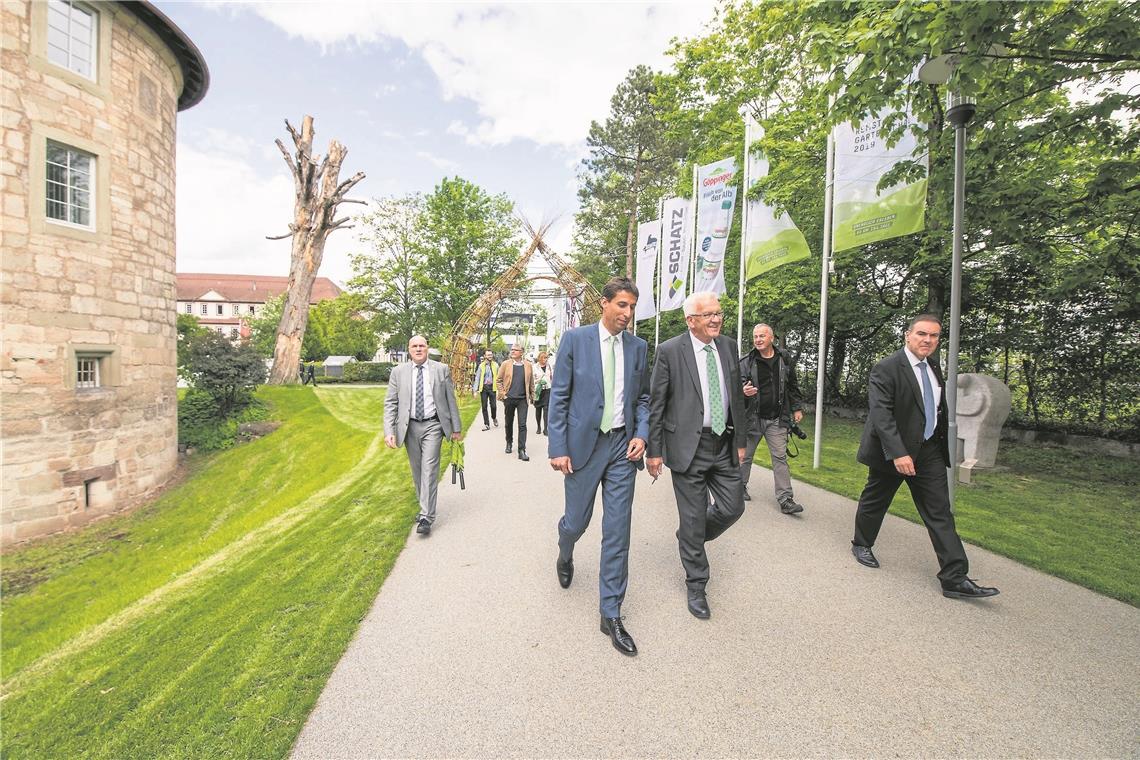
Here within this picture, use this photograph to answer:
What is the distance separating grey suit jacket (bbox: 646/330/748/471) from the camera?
3.47m

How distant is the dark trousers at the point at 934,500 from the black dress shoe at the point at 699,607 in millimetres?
1761

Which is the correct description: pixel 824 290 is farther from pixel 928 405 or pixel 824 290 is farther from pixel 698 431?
pixel 698 431

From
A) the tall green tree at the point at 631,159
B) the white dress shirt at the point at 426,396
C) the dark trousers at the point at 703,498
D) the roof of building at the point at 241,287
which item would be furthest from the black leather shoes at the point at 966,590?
the roof of building at the point at 241,287

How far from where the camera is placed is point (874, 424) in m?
3.92

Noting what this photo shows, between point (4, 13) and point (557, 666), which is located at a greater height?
point (4, 13)

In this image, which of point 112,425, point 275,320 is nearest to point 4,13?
point 112,425

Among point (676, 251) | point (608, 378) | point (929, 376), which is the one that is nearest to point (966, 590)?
point (929, 376)

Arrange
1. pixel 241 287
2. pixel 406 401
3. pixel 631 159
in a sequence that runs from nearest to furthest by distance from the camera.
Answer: pixel 406 401 < pixel 631 159 < pixel 241 287

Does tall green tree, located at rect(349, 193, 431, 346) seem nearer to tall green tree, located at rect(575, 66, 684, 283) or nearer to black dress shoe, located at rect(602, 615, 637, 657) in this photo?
tall green tree, located at rect(575, 66, 684, 283)

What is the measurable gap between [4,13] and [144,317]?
590 cm

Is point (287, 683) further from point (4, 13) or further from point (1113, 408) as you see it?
point (4, 13)

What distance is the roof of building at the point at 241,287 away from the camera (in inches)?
2886

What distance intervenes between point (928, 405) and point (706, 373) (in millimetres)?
1786

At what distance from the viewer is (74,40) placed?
34.1 ft
